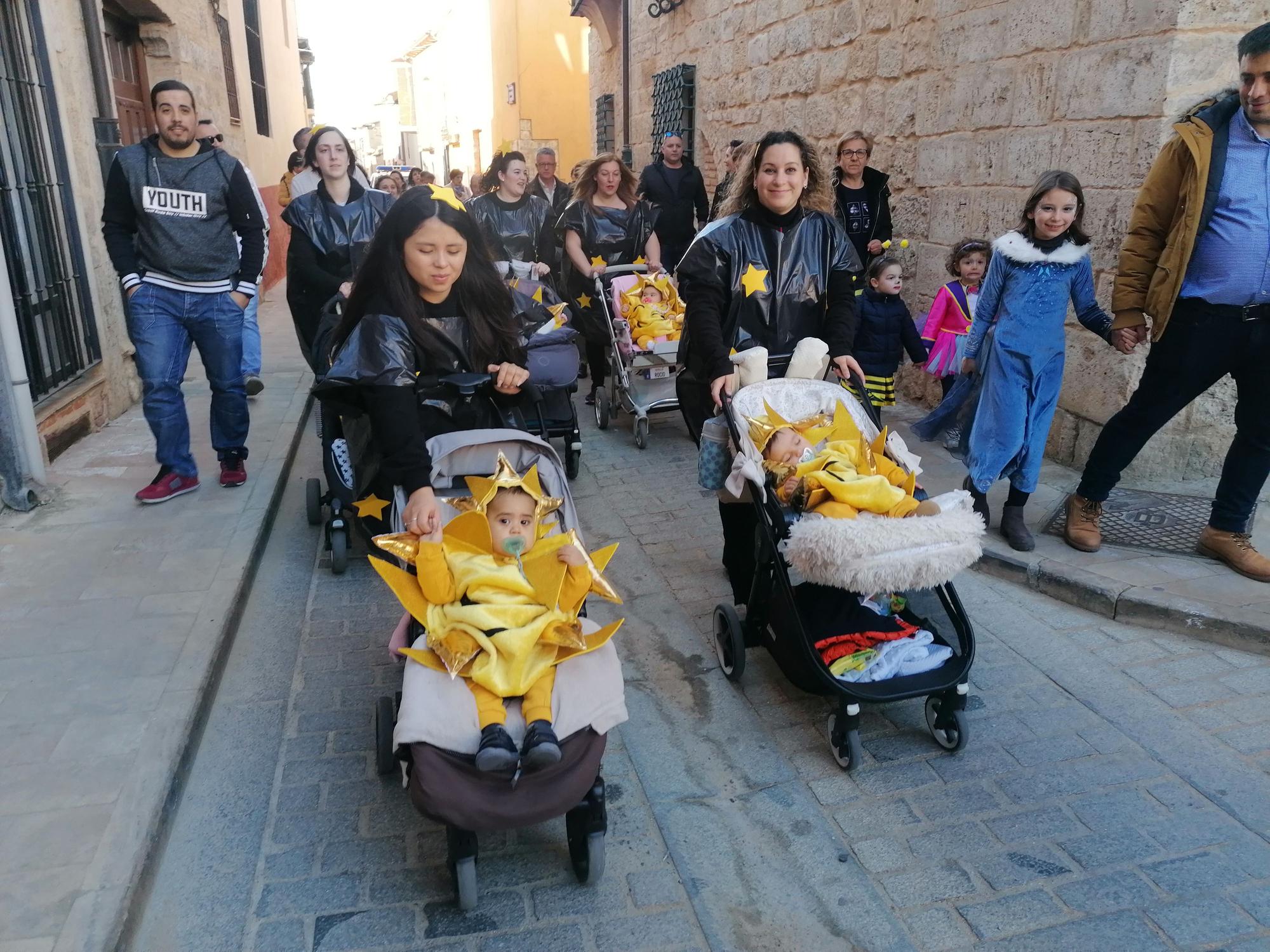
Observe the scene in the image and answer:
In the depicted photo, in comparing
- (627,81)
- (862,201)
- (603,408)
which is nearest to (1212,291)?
(862,201)

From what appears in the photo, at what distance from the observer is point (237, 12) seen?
13391mm

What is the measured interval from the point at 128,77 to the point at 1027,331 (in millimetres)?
8470

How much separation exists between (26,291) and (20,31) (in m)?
1.55

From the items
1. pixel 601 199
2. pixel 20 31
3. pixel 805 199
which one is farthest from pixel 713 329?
pixel 20 31

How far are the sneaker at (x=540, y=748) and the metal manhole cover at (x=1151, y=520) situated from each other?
10.4ft

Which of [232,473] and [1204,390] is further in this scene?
[232,473]

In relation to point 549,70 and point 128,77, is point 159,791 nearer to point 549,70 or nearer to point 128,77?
point 128,77

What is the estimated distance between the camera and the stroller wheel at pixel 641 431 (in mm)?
6355

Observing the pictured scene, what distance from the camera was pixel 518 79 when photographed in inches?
927

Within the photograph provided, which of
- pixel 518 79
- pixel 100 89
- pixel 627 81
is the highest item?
pixel 518 79

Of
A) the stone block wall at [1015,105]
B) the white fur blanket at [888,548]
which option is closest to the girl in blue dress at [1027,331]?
the stone block wall at [1015,105]

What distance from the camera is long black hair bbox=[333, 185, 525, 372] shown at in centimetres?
309

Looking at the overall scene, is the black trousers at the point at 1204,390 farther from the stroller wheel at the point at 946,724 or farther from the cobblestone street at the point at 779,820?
the stroller wheel at the point at 946,724

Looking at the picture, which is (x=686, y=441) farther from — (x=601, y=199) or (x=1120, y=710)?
(x=1120, y=710)
